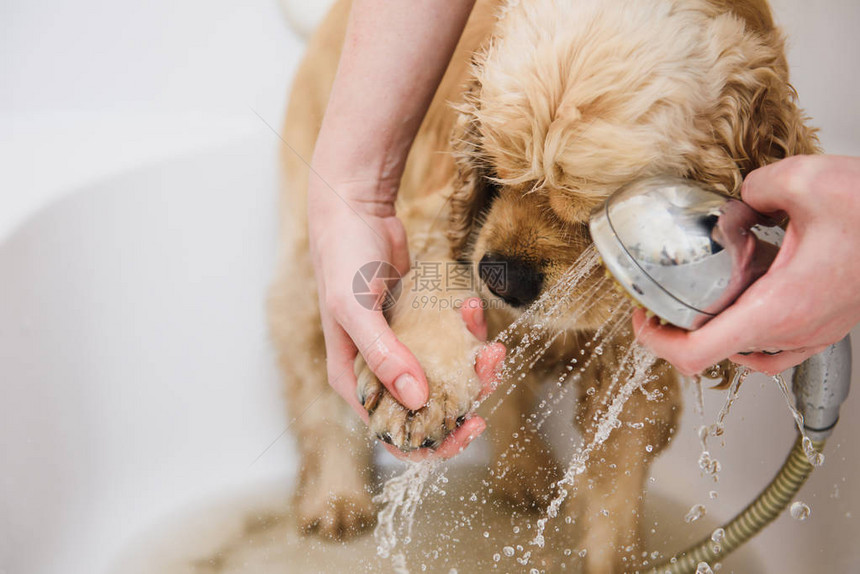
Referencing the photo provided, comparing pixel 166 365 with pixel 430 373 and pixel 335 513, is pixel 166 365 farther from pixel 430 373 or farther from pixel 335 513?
pixel 430 373

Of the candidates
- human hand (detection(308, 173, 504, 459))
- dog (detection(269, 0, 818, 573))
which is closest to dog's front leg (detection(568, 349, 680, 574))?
dog (detection(269, 0, 818, 573))

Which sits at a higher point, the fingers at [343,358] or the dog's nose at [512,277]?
the dog's nose at [512,277]

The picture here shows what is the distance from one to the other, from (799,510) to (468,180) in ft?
2.17

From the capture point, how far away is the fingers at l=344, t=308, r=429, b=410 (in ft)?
A: 2.41

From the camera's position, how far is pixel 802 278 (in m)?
0.50

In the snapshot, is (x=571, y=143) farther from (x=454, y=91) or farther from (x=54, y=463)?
(x=54, y=463)

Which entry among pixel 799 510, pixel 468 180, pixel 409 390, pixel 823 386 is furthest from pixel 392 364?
pixel 799 510

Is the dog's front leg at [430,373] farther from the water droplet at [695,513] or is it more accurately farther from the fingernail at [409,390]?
the water droplet at [695,513]

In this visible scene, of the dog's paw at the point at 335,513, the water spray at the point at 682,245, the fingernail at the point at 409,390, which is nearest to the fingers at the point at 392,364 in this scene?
the fingernail at the point at 409,390

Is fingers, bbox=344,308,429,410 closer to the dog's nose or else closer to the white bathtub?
the dog's nose

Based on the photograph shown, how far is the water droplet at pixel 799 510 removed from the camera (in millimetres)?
909

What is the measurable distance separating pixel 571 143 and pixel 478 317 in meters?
0.28

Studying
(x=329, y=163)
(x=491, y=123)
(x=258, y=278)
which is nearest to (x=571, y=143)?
(x=491, y=123)

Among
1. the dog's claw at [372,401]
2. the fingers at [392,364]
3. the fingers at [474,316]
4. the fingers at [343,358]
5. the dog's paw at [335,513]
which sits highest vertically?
the fingers at [392,364]
